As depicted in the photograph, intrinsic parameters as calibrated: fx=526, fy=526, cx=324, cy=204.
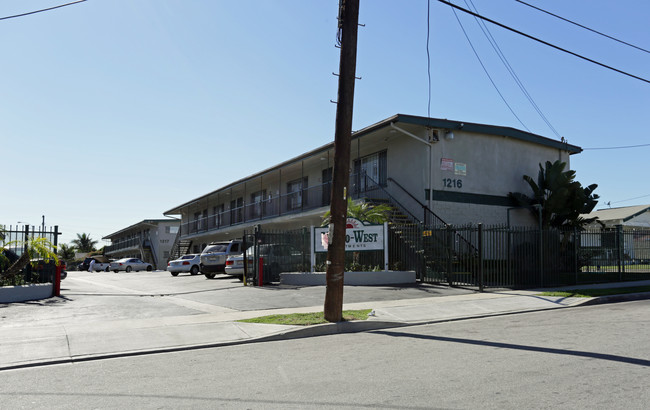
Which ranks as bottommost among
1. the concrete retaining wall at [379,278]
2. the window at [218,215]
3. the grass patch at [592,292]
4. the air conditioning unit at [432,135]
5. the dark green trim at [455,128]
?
the grass patch at [592,292]

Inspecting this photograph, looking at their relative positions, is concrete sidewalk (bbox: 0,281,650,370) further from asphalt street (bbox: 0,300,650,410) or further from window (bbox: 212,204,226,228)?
window (bbox: 212,204,226,228)

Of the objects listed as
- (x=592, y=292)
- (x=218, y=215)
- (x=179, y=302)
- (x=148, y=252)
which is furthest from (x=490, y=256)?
(x=148, y=252)

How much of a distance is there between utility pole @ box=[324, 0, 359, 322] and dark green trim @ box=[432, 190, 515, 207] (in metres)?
11.0

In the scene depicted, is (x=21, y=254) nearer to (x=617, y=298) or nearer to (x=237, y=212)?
(x=617, y=298)

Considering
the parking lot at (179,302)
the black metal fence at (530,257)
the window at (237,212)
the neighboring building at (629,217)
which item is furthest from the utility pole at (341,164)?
the neighboring building at (629,217)

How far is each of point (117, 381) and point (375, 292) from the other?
32.6 feet

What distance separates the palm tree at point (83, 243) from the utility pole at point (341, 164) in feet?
296

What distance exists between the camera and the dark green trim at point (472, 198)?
21.1 metres

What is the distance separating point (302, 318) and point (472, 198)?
1337 cm

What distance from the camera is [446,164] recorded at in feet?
69.4

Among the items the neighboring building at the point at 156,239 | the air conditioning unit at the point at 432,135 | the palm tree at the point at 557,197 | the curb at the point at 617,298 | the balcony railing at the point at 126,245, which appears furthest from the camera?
the balcony railing at the point at 126,245

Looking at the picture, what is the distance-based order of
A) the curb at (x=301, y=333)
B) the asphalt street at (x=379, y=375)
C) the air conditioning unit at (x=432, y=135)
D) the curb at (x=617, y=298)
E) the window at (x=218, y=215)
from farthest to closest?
the window at (x=218, y=215), the air conditioning unit at (x=432, y=135), the curb at (x=617, y=298), the curb at (x=301, y=333), the asphalt street at (x=379, y=375)

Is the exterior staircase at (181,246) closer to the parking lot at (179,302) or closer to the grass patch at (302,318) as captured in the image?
the parking lot at (179,302)

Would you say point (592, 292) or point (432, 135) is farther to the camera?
point (432, 135)
